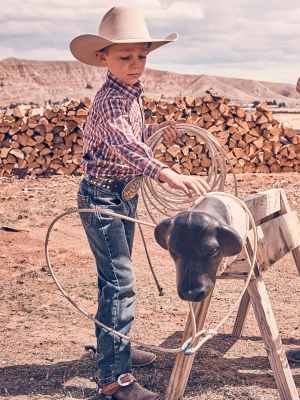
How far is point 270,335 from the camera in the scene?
3145mm

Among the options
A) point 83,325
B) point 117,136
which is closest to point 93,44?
point 117,136

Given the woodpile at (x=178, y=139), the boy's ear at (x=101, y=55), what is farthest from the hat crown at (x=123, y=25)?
the woodpile at (x=178, y=139)

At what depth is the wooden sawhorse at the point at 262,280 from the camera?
123 inches

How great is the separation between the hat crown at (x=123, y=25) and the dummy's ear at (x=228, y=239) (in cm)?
112

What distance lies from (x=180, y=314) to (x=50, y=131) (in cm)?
677

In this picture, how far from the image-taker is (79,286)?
555 centimetres

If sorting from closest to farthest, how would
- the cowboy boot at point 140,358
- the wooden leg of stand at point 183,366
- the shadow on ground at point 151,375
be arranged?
the wooden leg of stand at point 183,366 < the shadow on ground at point 151,375 < the cowboy boot at point 140,358

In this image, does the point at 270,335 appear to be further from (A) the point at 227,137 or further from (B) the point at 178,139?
(A) the point at 227,137

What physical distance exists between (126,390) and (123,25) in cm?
177

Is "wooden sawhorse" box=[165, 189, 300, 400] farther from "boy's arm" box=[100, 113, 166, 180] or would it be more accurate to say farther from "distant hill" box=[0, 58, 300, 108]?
"distant hill" box=[0, 58, 300, 108]

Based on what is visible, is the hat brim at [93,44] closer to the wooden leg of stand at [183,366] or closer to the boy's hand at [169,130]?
the boy's hand at [169,130]

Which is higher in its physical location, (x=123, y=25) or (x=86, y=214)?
(x=123, y=25)

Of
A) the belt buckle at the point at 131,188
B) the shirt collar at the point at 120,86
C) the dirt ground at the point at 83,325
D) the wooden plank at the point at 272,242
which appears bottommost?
the dirt ground at the point at 83,325

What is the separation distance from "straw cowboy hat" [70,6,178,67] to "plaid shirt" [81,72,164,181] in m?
0.17
